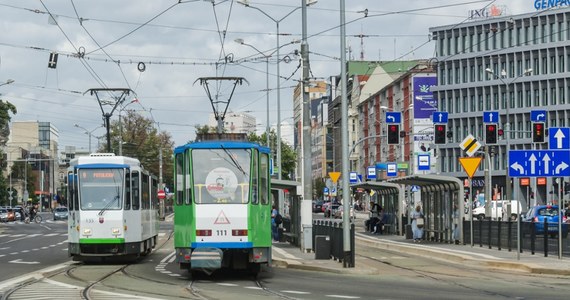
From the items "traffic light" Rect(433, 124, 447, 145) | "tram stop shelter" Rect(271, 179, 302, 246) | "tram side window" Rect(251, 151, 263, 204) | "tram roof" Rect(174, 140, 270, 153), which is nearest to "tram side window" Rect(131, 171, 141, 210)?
"tram stop shelter" Rect(271, 179, 302, 246)

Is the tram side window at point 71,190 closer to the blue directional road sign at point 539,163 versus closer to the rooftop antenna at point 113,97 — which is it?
the blue directional road sign at point 539,163

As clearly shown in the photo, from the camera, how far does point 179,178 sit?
24.9 metres

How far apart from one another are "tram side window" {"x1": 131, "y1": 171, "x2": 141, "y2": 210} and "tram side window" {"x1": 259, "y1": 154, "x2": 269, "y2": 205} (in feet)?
26.2

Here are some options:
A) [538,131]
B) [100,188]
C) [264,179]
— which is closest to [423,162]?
[538,131]

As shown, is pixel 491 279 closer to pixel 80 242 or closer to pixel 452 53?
pixel 80 242

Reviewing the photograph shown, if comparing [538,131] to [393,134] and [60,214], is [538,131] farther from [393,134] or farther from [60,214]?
[60,214]

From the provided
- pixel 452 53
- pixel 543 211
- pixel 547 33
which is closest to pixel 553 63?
pixel 547 33

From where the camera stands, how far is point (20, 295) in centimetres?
1998

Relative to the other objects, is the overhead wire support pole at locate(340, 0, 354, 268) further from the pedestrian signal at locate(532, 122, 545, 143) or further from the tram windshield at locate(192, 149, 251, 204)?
the pedestrian signal at locate(532, 122, 545, 143)

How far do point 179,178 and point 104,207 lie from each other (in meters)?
7.14

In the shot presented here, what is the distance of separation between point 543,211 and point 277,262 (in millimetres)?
29672

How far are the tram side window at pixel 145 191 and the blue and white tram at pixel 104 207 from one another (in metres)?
0.64

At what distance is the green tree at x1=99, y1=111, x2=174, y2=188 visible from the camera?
119 metres

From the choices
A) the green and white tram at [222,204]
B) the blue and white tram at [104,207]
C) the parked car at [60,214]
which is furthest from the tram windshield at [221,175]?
the parked car at [60,214]
